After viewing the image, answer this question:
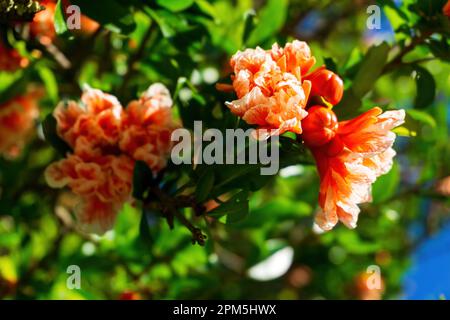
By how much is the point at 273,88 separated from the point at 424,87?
23.4 inches

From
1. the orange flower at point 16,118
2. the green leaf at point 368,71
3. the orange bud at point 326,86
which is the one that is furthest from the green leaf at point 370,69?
the orange flower at point 16,118

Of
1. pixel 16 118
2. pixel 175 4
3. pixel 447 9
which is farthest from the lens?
pixel 16 118

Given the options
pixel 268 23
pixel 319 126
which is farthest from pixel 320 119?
pixel 268 23

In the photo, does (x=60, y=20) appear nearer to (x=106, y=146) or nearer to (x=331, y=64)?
(x=106, y=146)

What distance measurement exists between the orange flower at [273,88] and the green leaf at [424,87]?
1.57 feet

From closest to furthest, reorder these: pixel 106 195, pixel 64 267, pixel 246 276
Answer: pixel 106 195 < pixel 64 267 < pixel 246 276

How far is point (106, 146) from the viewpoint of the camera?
1447 mm

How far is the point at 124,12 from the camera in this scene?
4.95ft

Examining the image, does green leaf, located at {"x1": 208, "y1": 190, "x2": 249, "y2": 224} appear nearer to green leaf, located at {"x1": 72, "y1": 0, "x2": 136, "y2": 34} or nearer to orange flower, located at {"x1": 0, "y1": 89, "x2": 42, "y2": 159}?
green leaf, located at {"x1": 72, "y1": 0, "x2": 136, "y2": 34}

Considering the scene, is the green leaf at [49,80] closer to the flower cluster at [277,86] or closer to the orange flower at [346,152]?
the flower cluster at [277,86]

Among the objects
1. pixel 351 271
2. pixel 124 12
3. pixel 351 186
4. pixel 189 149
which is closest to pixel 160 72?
pixel 124 12

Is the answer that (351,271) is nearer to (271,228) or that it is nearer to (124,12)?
(271,228)

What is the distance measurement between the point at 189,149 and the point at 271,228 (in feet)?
2.66

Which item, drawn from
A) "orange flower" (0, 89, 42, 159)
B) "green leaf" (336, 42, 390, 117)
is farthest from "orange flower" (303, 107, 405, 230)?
"orange flower" (0, 89, 42, 159)
